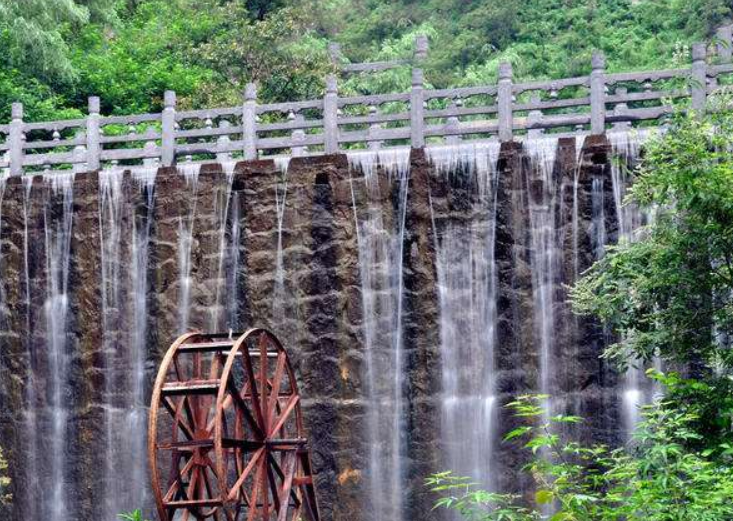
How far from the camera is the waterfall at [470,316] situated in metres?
23.5

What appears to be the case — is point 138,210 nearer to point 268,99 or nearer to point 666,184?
point 268,99

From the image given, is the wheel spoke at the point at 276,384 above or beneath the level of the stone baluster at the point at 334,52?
beneath

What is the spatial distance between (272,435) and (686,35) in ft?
63.6

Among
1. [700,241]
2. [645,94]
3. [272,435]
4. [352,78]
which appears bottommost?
[272,435]

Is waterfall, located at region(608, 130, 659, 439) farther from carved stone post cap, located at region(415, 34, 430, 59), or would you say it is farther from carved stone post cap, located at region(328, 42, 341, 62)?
carved stone post cap, located at region(415, 34, 430, 59)

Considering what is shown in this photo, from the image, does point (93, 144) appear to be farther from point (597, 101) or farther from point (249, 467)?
point (597, 101)

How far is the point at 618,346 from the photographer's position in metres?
19.1

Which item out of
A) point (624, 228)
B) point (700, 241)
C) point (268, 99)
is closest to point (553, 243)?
point (624, 228)

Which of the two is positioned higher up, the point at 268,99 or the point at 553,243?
the point at 268,99

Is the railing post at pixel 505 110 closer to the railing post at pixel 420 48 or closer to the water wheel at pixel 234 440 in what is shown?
the water wheel at pixel 234 440

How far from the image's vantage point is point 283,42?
3369cm

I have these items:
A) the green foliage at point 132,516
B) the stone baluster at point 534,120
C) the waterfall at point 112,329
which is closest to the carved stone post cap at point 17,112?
the waterfall at point 112,329

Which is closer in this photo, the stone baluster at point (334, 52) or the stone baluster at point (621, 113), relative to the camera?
the stone baluster at point (621, 113)

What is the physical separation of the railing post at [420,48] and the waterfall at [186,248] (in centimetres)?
1334
